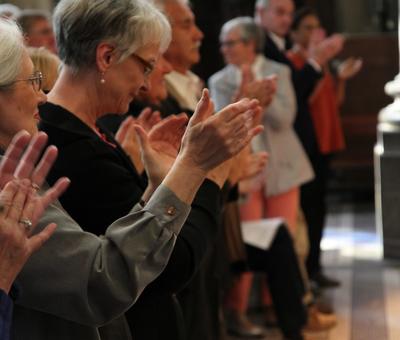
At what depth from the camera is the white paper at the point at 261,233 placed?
17.0 feet

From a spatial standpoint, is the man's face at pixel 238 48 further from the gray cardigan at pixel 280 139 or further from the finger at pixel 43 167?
the finger at pixel 43 167

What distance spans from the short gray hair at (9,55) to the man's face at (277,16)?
15.2 ft

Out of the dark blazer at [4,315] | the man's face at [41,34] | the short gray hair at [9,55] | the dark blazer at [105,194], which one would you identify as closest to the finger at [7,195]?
the dark blazer at [4,315]

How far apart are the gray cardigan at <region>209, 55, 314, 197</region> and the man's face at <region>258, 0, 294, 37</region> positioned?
583mm

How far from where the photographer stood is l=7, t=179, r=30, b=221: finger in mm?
1691

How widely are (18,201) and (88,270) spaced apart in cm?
29

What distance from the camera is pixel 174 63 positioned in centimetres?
401

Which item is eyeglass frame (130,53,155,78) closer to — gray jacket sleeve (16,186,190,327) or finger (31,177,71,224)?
gray jacket sleeve (16,186,190,327)

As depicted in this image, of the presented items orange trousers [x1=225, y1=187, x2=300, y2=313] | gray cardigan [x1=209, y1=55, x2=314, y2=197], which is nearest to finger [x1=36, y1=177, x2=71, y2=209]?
Answer: orange trousers [x1=225, y1=187, x2=300, y2=313]

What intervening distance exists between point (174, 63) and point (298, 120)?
2.48 m

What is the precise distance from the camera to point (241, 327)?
5.50m

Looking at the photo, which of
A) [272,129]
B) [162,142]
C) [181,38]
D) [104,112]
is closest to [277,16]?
[272,129]

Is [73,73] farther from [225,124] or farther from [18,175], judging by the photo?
[18,175]

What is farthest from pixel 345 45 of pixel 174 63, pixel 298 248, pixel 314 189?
pixel 174 63
